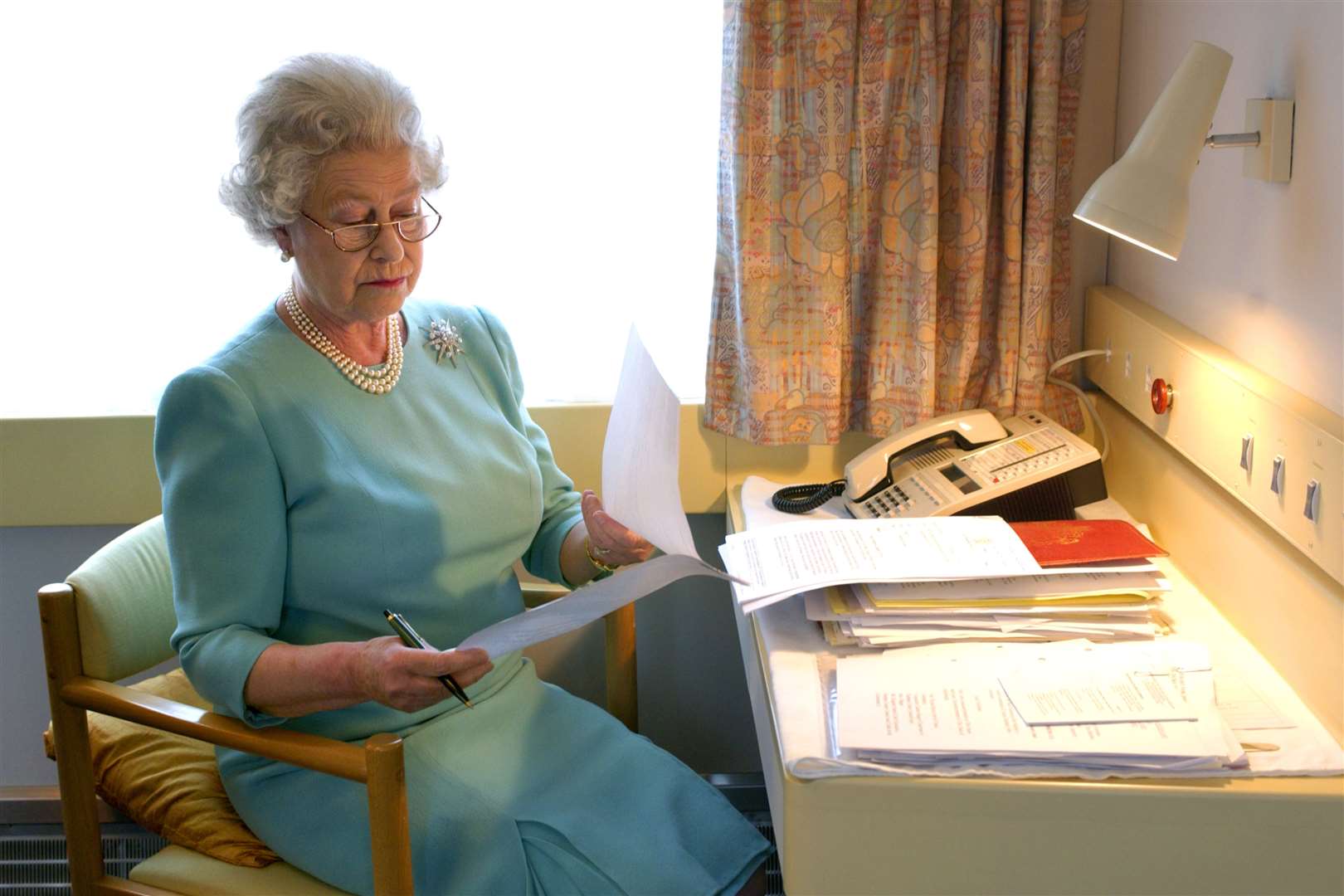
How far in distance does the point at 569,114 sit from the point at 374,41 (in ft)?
1.15

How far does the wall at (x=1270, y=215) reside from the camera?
53.2 inches

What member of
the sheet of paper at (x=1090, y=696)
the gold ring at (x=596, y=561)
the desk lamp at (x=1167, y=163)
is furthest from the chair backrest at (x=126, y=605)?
the desk lamp at (x=1167, y=163)

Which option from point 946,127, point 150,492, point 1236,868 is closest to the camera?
point 1236,868

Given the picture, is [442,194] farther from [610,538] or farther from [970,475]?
[970,475]

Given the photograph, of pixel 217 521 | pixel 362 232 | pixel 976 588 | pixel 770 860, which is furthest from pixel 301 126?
pixel 770 860

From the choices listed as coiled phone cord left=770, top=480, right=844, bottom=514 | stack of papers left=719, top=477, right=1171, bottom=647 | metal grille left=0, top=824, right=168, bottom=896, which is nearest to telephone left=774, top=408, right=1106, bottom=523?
coiled phone cord left=770, top=480, right=844, bottom=514

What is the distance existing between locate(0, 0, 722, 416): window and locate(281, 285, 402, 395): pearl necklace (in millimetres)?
551

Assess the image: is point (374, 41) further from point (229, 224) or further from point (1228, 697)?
point (1228, 697)

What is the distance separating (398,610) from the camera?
5.26ft

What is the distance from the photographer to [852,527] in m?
1.63

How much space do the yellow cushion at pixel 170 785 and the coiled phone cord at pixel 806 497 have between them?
2.91 feet

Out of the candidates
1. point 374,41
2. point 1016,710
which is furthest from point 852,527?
point 374,41

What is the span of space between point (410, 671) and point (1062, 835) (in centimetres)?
69

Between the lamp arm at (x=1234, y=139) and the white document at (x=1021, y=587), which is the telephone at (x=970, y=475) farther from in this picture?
the lamp arm at (x=1234, y=139)
